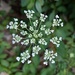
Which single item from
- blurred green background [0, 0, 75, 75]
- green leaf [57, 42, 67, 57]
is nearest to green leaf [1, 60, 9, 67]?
blurred green background [0, 0, 75, 75]

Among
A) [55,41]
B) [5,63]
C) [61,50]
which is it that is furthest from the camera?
[5,63]

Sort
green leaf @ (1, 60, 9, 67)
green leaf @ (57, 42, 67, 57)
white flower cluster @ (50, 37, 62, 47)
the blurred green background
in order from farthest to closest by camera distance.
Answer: green leaf @ (1, 60, 9, 67)
the blurred green background
green leaf @ (57, 42, 67, 57)
white flower cluster @ (50, 37, 62, 47)

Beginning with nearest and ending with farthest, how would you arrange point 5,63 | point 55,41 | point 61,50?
point 55,41 → point 61,50 → point 5,63

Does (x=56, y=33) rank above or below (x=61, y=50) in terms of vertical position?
above

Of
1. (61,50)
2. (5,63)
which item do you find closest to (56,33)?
(61,50)

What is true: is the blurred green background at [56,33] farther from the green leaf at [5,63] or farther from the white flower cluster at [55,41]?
the white flower cluster at [55,41]

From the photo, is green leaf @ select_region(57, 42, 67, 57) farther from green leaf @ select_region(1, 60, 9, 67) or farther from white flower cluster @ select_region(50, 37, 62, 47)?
green leaf @ select_region(1, 60, 9, 67)

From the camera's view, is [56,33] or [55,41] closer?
[55,41]

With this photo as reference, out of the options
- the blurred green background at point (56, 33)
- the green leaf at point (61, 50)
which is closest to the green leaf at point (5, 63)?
the blurred green background at point (56, 33)

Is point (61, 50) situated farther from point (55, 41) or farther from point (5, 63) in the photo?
point (5, 63)
